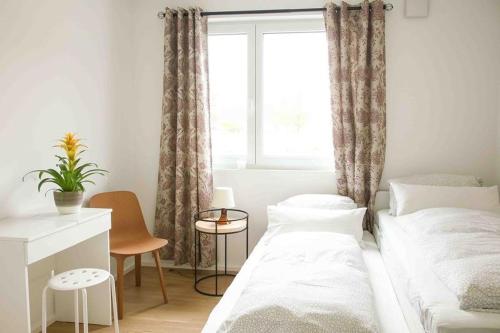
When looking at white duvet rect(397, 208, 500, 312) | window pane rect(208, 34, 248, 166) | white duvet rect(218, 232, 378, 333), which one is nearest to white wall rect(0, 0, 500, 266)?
window pane rect(208, 34, 248, 166)

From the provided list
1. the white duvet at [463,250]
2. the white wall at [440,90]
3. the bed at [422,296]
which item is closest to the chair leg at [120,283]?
the white wall at [440,90]

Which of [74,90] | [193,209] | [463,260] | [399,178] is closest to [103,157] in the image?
[74,90]

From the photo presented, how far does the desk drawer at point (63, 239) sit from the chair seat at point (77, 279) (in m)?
0.14

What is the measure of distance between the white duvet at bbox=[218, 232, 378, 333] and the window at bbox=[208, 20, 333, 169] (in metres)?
1.59

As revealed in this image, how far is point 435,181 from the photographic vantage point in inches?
127

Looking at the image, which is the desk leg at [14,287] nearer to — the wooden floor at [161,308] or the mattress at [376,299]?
the wooden floor at [161,308]

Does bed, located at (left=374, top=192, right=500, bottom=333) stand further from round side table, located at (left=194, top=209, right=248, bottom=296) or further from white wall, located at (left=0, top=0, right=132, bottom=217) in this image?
white wall, located at (left=0, top=0, right=132, bottom=217)

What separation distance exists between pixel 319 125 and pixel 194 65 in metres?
1.19

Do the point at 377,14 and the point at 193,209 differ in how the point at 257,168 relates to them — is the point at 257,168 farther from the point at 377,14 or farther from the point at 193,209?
the point at 377,14

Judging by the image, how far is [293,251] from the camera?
86.0 inches

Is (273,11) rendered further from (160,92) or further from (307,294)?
(307,294)

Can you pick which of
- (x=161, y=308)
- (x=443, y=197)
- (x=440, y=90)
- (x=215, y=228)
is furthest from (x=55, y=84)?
(x=440, y=90)

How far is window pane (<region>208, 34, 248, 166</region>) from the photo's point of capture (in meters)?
3.76

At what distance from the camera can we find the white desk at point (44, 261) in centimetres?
197
